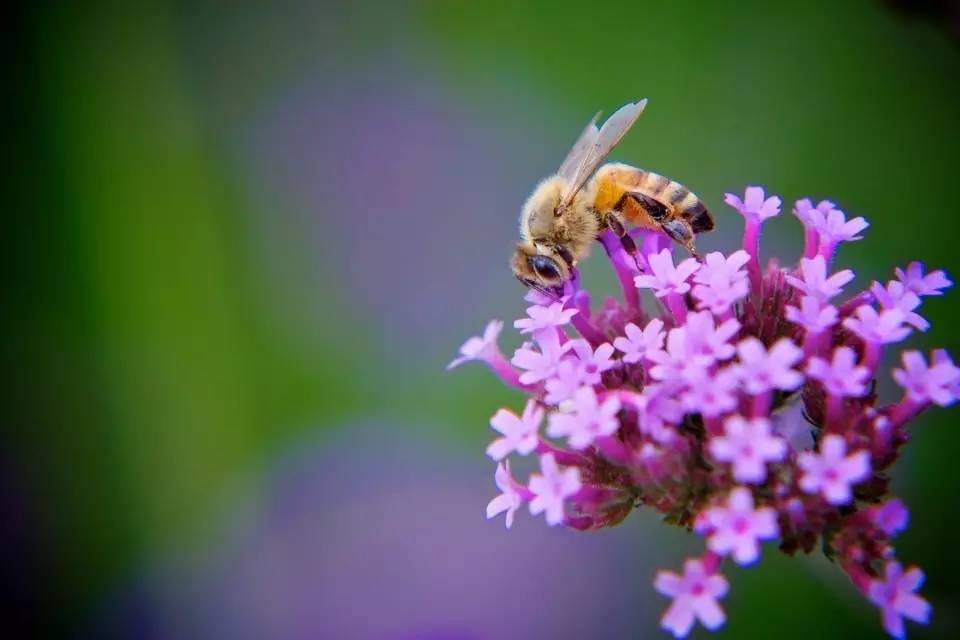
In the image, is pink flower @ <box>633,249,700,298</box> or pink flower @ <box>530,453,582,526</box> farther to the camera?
pink flower @ <box>633,249,700,298</box>

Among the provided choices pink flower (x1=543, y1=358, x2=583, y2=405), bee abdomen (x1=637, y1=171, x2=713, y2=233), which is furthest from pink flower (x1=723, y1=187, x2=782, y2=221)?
pink flower (x1=543, y1=358, x2=583, y2=405)

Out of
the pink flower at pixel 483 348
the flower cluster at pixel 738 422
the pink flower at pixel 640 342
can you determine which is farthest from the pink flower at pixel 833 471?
the pink flower at pixel 483 348

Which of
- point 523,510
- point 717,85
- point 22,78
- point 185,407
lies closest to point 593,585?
point 523,510

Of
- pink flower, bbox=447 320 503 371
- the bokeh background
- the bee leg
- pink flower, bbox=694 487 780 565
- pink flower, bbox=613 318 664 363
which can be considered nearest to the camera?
pink flower, bbox=694 487 780 565

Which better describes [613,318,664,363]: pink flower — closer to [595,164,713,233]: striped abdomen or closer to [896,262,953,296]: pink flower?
[595,164,713,233]: striped abdomen

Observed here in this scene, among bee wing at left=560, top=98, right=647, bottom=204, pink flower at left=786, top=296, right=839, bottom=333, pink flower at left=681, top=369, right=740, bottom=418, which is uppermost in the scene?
bee wing at left=560, top=98, right=647, bottom=204

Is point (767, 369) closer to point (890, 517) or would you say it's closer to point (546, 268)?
point (890, 517)

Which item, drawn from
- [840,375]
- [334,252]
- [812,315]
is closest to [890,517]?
[840,375]

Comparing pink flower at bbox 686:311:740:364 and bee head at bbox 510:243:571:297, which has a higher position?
pink flower at bbox 686:311:740:364
